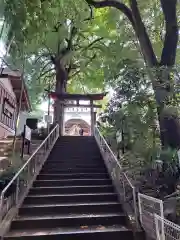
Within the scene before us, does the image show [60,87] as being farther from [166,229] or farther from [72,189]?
[166,229]

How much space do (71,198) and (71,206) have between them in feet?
1.62

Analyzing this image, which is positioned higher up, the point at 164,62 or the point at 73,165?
the point at 164,62

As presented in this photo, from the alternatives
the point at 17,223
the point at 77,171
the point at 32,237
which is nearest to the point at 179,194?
the point at 32,237

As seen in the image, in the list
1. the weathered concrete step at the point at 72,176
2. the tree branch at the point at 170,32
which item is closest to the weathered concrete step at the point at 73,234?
the weathered concrete step at the point at 72,176

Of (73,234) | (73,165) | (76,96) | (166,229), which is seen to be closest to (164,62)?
(73,165)

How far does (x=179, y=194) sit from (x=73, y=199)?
2.65 m

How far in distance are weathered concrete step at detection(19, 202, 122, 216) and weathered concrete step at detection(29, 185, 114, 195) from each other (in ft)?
2.48

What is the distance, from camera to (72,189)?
657 centimetres

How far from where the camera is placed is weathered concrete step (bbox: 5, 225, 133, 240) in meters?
4.52

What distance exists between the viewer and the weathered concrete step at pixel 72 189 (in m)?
6.45

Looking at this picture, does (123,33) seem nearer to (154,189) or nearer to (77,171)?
(77,171)

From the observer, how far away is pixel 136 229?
15.1ft

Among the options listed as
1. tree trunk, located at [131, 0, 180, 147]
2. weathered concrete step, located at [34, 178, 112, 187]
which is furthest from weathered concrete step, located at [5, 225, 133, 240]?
tree trunk, located at [131, 0, 180, 147]

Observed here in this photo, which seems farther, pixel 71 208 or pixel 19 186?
pixel 19 186
